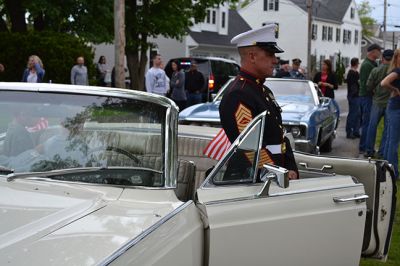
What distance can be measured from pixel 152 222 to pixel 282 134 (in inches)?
59.4

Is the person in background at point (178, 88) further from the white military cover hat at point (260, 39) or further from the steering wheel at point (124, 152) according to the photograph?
the steering wheel at point (124, 152)

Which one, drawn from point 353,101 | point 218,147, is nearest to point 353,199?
point 218,147

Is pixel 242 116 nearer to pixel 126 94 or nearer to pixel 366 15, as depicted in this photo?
pixel 126 94

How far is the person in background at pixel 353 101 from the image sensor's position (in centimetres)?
1269

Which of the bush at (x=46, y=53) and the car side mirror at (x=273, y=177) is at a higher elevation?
the bush at (x=46, y=53)

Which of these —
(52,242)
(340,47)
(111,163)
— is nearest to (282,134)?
(111,163)

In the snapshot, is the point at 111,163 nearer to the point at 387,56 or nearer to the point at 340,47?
the point at 387,56

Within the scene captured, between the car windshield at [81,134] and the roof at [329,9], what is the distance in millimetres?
62982

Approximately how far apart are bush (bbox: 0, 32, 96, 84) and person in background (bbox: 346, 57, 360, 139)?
830cm

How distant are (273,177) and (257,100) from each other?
0.89 m

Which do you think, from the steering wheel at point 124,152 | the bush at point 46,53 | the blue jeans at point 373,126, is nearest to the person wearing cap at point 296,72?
the blue jeans at point 373,126

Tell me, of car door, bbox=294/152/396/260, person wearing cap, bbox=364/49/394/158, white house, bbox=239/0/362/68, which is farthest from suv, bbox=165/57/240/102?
white house, bbox=239/0/362/68

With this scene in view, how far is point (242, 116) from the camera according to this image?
357 cm

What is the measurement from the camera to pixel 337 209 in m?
3.33
